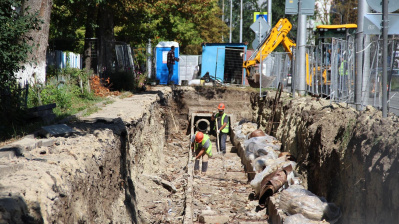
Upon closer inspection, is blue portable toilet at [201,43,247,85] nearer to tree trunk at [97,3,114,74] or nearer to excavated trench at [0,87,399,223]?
tree trunk at [97,3,114,74]

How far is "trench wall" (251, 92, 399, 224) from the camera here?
20.0ft

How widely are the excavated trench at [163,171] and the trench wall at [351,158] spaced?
18 mm

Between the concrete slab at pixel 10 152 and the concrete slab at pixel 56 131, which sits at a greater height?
the concrete slab at pixel 56 131

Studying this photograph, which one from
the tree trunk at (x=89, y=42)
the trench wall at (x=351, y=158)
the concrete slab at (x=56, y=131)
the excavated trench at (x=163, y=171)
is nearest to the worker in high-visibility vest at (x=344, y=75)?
the trench wall at (x=351, y=158)

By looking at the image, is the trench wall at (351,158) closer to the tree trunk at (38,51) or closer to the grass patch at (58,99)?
the grass patch at (58,99)

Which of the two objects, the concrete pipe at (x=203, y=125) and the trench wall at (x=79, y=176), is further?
the concrete pipe at (x=203, y=125)

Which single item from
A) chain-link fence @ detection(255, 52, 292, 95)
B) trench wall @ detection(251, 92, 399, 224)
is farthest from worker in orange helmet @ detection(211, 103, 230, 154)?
trench wall @ detection(251, 92, 399, 224)

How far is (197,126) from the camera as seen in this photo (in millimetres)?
23141

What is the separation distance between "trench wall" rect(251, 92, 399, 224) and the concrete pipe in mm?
10604

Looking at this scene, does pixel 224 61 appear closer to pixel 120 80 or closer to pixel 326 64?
pixel 120 80

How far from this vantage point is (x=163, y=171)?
14.8 metres

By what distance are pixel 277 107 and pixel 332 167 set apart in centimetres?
815

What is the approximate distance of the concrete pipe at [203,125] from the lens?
2331 centimetres

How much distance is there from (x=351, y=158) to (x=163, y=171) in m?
7.97
